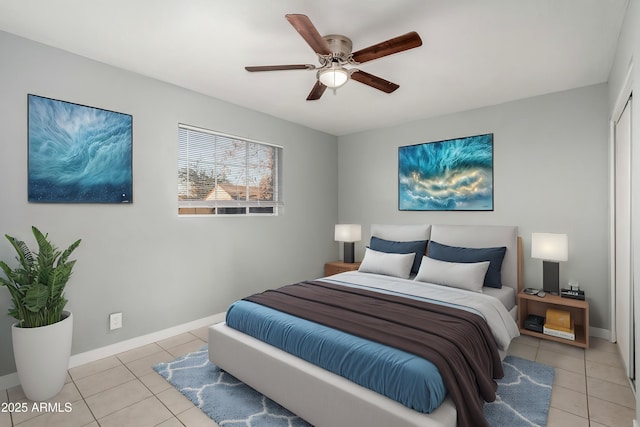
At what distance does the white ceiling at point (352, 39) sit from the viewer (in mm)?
2041

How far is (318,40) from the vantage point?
1.91 m

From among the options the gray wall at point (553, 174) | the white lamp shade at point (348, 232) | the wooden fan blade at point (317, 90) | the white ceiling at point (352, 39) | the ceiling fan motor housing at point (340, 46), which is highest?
the white ceiling at point (352, 39)

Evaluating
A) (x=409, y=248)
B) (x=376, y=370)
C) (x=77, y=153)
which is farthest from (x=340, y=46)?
(x=409, y=248)

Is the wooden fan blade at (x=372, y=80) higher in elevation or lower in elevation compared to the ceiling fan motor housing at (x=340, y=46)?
lower

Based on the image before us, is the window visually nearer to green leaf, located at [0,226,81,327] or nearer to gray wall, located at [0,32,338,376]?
gray wall, located at [0,32,338,376]

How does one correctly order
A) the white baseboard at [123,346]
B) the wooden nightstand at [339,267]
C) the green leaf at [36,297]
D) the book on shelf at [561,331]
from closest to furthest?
1. the green leaf at [36,297]
2. the white baseboard at [123,346]
3. the book on shelf at [561,331]
4. the wooden nightstand at [339,267]

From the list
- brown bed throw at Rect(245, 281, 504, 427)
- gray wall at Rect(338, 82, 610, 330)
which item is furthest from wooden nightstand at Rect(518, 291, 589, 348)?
brown bed throw at Rect(245, 281, 504, 427)

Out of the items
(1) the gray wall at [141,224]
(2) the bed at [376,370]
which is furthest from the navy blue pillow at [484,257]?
(1) the gray wall at [141,224]

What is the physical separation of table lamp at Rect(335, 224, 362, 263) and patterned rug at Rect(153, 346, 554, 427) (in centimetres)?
234

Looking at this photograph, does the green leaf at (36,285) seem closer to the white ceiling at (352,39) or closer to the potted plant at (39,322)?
the potted plant at (39,322)

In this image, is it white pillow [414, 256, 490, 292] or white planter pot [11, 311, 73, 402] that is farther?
white pillow [414, 256, 490, 292]

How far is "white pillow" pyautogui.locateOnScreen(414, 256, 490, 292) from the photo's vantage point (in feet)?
10.2

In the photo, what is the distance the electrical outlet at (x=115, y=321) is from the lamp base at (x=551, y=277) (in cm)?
411

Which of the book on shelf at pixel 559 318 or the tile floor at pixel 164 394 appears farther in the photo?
the book on shelf at pixel 559 318
